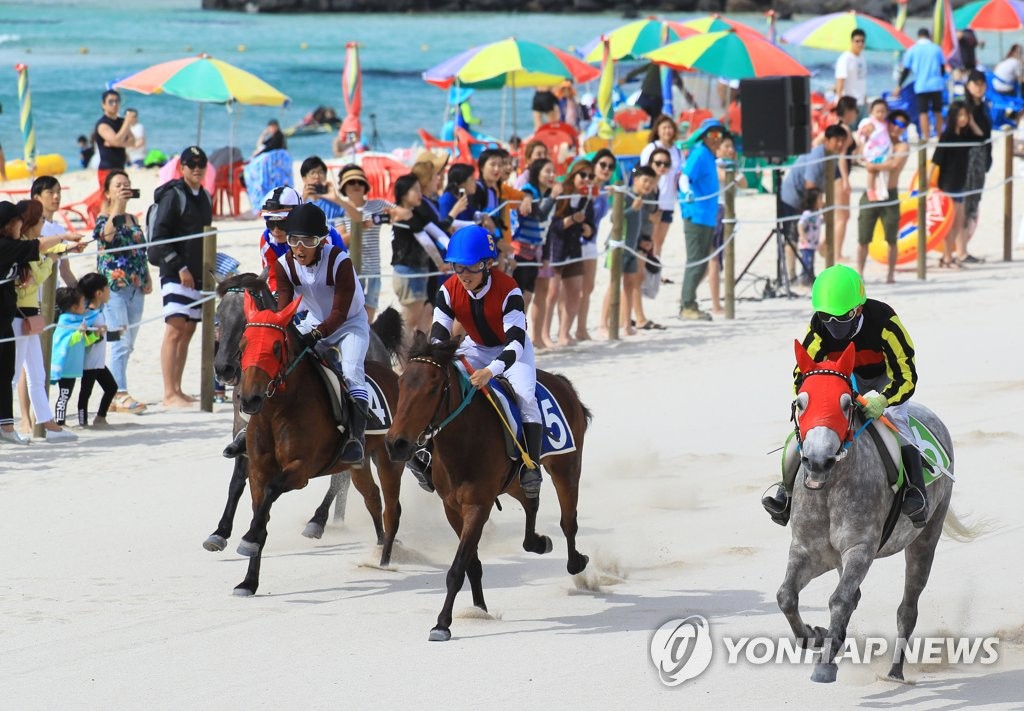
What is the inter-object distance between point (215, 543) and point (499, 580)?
165cm

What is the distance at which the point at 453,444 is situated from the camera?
25.5 feet

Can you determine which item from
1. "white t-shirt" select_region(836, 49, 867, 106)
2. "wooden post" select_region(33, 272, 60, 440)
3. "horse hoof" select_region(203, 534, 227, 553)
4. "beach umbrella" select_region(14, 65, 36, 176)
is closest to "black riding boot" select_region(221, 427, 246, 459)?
"horse hoof" select_region(203, 534, 227, 553)

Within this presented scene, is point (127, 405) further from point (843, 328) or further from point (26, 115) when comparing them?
point (26, 115)

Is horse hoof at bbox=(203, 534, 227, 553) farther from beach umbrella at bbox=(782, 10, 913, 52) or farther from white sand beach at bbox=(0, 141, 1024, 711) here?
beach umbrella at bbox=(782, 10, 913, 52)

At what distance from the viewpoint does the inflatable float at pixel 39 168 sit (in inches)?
1042

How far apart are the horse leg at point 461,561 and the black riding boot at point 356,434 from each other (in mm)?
1137

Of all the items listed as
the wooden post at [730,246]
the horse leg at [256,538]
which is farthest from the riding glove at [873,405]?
the wooden post at [730,246]

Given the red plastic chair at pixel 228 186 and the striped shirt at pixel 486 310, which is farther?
the red plastic chair at pixel 228 186

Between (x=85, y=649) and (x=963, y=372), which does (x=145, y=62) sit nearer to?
(x=963, y=372)

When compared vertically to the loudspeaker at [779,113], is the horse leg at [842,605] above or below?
below

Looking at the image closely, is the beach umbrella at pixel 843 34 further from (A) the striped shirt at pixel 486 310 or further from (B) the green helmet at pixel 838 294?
(B) the green helmet at pixel 838 294

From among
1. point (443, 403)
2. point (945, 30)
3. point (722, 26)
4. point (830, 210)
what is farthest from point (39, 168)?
point (443, 403)

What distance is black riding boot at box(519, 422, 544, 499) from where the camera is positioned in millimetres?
8281

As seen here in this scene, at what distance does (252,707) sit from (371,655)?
860 millimetres
